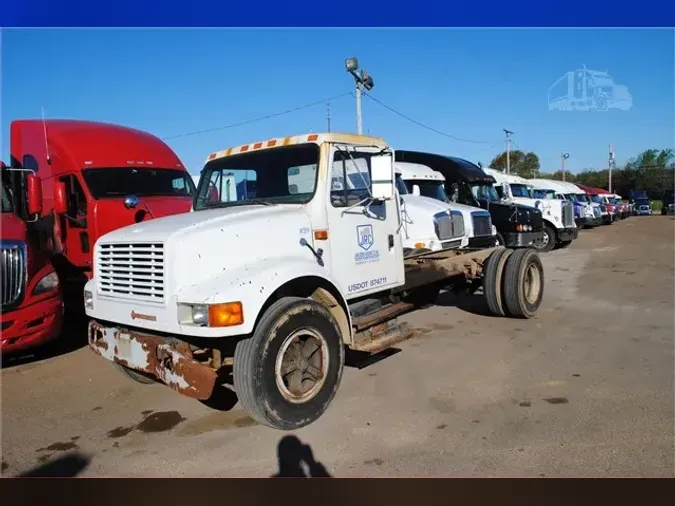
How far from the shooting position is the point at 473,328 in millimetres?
6727

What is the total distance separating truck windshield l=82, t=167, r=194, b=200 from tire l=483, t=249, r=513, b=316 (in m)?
4.45

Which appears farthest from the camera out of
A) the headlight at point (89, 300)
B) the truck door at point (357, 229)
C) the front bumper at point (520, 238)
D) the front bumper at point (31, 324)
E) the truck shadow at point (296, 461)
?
the front bumper at point (520, 238)

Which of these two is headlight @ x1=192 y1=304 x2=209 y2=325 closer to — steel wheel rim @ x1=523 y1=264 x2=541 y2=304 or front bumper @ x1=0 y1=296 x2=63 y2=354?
front bumper @ x1=0 y1=296 x2=63 y2=354

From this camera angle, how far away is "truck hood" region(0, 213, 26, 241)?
511cm

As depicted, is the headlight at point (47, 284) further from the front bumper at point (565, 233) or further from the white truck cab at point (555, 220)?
the front bumper at point (565, 233)

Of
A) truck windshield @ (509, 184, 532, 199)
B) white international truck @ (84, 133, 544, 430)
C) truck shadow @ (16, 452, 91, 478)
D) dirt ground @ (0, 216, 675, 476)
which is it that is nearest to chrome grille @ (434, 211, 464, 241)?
dirt ground @ (0, 216, 675, 476)

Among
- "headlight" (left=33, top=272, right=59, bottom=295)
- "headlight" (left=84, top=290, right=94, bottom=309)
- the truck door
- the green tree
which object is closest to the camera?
"headlight" (left=84, top=290, right=94, bottom=309)

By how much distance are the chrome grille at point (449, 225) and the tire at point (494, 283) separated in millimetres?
824

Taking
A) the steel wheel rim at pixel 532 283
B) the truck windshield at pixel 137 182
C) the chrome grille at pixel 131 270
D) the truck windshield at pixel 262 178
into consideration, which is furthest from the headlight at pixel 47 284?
the steel wheel rim at pixel 532 283

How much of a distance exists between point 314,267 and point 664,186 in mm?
53501

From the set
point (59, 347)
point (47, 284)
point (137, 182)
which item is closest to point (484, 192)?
point (137, 182)

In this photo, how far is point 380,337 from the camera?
4875mm

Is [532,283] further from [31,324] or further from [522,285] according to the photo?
[31,324]

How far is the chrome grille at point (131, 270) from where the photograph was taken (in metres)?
3.74
